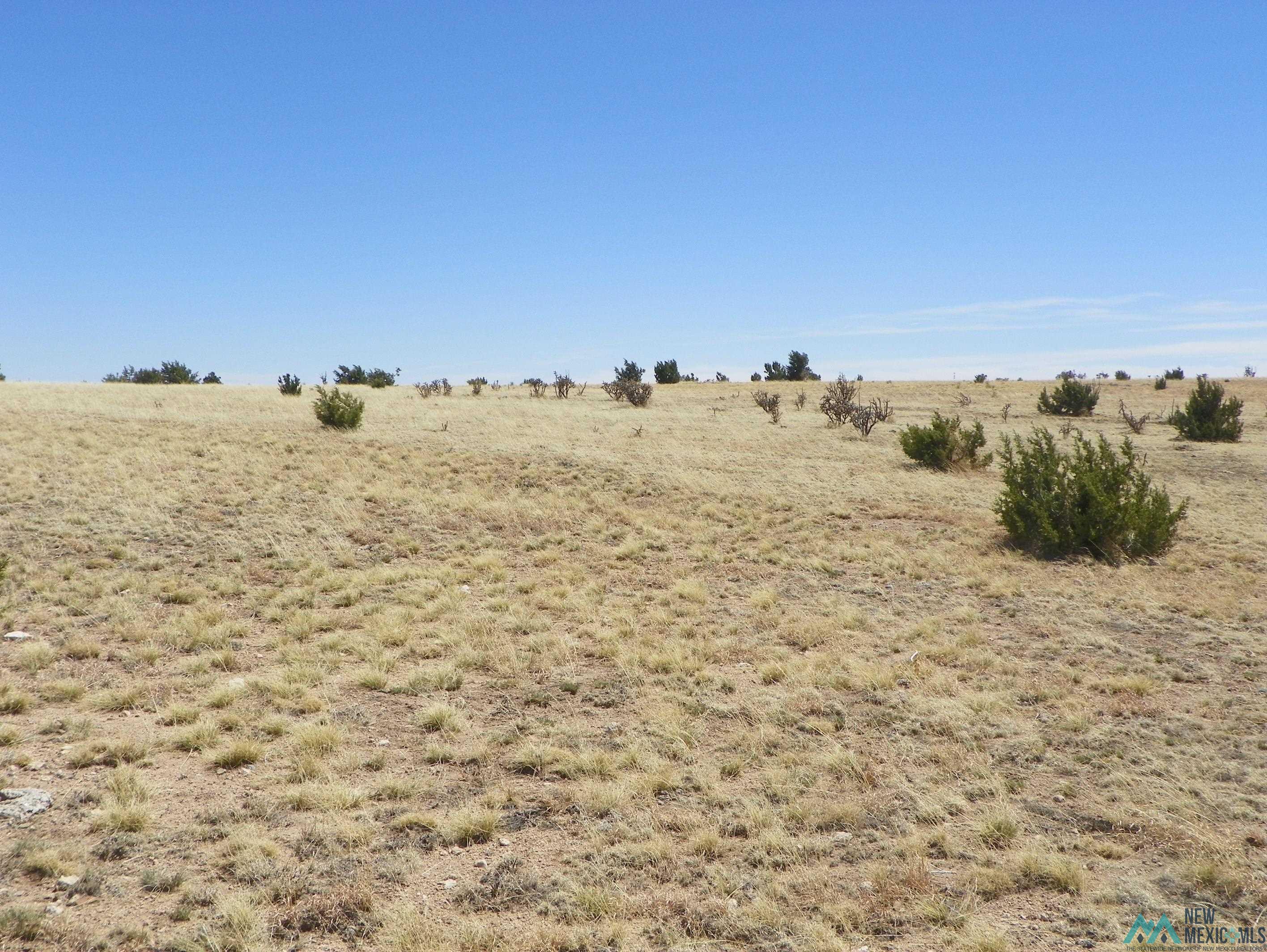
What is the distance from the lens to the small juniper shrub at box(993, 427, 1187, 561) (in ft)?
42.3

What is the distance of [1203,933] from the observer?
4.05 m

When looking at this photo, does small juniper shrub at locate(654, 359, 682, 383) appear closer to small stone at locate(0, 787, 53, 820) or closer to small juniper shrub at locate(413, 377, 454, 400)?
small juniper shrub at locate(413, 377, 454, 400)

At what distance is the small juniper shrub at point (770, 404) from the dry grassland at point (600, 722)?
1434 centimetres

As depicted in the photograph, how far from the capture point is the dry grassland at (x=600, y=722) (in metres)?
4.47

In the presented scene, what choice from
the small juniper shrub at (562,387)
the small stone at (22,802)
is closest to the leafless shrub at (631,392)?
the small juniper shrub at (562,387)

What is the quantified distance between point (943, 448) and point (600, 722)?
17003 millimetres

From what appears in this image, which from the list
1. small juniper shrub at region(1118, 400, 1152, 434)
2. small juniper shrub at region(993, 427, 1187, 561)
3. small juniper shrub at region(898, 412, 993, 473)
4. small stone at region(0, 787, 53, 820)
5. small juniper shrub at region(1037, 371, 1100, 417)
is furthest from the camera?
small juniper shrub at region(1037, 371, 1100, 417)

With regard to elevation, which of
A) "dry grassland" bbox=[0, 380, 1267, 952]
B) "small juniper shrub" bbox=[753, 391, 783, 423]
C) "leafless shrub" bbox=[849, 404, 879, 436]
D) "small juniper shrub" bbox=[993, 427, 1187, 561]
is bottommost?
"dry grassland" bbox=[0, 380, 1267, 952]

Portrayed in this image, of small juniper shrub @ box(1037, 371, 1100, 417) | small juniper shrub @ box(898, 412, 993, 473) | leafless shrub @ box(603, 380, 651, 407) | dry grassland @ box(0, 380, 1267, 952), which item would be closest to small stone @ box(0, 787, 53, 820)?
dry grassland @ box(0, 380, 1267, 952)

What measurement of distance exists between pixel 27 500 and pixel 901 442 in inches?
800

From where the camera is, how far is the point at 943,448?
21.5 metres

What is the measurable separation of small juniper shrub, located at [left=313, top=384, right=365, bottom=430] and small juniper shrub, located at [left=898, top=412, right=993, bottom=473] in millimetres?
15637

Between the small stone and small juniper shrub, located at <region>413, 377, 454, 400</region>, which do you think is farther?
small juniper shrub, located at <region>413, 377, 454, 400</region>

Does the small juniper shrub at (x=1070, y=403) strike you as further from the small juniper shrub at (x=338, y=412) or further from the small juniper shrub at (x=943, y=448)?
the small juniper shrub at (x=338, y=412)
